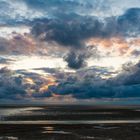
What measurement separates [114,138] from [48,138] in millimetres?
9651

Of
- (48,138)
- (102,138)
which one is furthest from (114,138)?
(48,138)

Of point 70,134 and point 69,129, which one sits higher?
point 69,129

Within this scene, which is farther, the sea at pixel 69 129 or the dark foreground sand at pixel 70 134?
the sea at pixel 69 129

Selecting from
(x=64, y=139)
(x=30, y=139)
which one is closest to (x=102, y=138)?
(x=64, y=139)

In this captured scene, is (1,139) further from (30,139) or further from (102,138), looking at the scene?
(102,138)

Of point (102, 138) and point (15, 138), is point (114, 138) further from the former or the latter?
point (15, 138)

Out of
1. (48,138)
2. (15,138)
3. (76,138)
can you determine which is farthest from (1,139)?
(76,138)

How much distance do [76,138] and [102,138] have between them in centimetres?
381

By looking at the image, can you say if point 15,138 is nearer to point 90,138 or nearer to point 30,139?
point 30,139

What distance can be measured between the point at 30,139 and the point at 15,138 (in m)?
2.48

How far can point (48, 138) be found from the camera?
2052 inches

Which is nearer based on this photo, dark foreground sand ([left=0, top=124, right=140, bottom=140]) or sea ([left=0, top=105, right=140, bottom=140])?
Answer: dark foreground sand ([left=0, top=124, right=140, bottom=140])

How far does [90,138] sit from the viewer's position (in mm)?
52344

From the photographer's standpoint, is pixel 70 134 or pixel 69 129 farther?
pixel 69 129
